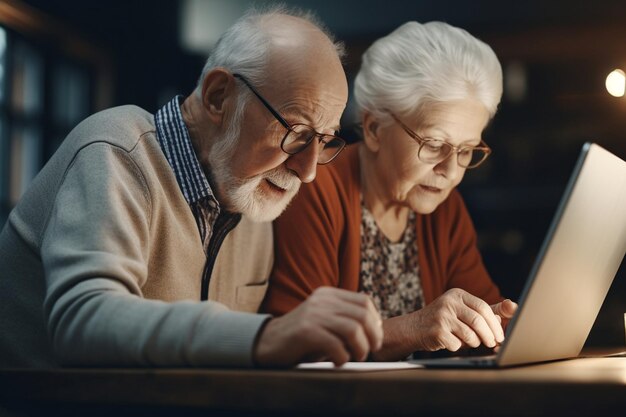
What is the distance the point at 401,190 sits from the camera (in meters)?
1.91

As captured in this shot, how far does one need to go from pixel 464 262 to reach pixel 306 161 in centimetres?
73

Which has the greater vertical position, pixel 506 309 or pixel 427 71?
pixel 427 71

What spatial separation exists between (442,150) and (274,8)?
22.4 inches

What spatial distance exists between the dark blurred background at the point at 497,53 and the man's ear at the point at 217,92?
92.5 inches

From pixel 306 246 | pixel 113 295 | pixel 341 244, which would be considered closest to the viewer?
pixel 113 295

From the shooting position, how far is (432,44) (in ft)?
6.24

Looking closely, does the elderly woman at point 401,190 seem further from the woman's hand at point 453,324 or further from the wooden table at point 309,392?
the wooden table at point 309,392

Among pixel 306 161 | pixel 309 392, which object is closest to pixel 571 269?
pixel 309 392

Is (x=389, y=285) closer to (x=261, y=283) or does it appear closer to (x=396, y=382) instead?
(x=261, y=283)

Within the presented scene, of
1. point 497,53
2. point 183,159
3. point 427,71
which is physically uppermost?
point 497,53

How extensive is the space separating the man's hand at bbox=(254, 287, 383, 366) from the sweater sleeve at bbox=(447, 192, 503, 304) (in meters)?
1.13

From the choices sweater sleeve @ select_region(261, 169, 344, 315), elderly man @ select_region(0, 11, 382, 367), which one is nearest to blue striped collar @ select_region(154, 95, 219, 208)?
elderly man @ select_region(0, 11, 382, 367)

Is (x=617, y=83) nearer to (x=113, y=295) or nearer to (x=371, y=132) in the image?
(x=371, y=132)

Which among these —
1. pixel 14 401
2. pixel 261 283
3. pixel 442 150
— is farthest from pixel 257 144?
pixel 14 401
